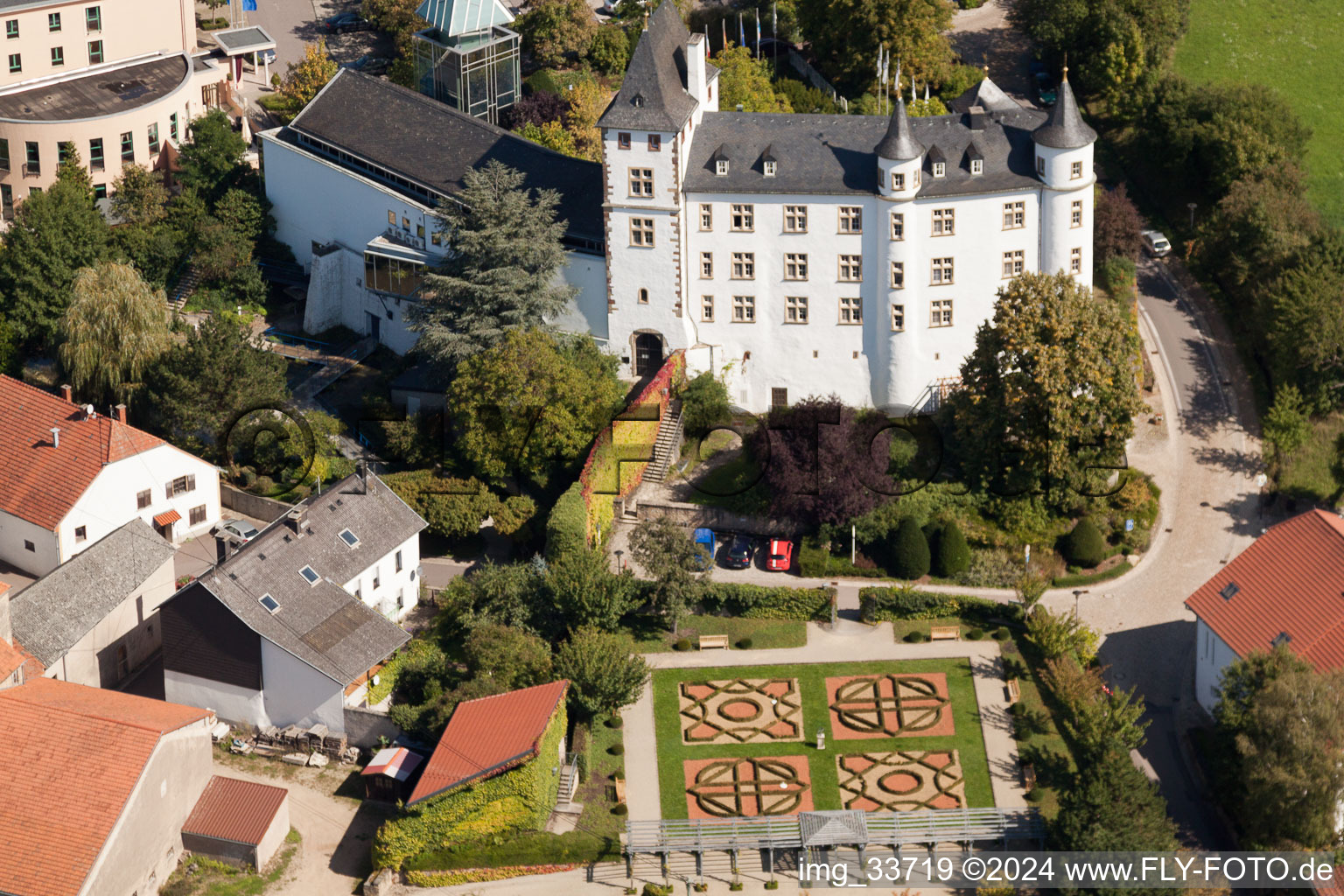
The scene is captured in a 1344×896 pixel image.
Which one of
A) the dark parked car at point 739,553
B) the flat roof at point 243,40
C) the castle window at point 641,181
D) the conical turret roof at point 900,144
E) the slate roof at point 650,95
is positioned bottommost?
the dark parked car at point 739,553

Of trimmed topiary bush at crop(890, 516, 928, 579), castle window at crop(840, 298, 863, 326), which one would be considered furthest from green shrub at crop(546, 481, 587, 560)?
castle window at crop(840, 298, 863, 326)

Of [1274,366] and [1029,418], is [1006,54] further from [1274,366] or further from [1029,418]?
[1029,418]

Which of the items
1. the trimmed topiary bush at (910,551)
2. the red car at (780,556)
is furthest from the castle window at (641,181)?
the trimmed topiary bush at (910,551)

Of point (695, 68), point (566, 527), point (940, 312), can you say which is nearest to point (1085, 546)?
point (940, 312)

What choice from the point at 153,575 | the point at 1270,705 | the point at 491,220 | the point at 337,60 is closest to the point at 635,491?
the point at 491,220

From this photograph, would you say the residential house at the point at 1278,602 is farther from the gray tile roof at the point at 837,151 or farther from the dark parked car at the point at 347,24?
the dark parked car at the point at 347,24

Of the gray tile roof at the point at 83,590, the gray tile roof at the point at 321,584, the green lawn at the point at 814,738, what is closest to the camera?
the green lawn at the point at 814,738
